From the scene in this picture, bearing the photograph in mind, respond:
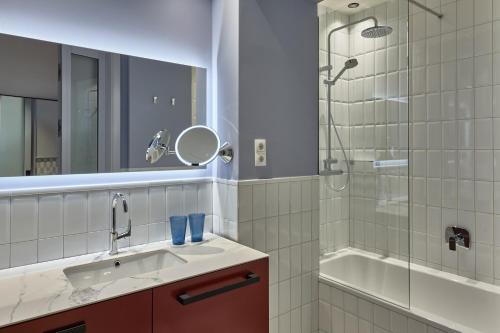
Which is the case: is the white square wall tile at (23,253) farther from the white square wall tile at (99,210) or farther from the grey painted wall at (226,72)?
the grey painted wall at (226,72)

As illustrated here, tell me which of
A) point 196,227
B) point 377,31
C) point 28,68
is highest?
point 377,31

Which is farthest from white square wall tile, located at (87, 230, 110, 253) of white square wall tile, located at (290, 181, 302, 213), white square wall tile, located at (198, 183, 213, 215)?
white square wall tile, located at (290, 181, 302, 213)

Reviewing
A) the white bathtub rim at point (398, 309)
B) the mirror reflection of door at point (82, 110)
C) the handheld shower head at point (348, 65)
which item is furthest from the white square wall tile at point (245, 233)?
the handheld shower head at point (348, 65)

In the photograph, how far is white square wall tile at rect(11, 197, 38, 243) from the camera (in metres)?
1.30

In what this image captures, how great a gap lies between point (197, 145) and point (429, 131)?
1.52 meters

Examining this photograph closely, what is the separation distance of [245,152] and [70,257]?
933mm

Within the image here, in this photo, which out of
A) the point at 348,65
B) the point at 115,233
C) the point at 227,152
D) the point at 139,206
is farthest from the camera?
the point at 348,65

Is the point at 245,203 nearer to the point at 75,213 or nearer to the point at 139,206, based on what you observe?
the point at 139,206

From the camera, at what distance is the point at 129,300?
1.06 meters

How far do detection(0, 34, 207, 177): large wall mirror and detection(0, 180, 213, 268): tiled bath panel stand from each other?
0.39 feet

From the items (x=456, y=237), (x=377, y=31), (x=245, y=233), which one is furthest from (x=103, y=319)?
(x=377, y=31)

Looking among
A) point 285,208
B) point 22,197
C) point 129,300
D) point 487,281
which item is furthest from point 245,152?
point 487,281

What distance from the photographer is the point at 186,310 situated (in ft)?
3.83

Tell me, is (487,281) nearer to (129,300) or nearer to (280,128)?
(280,128)
